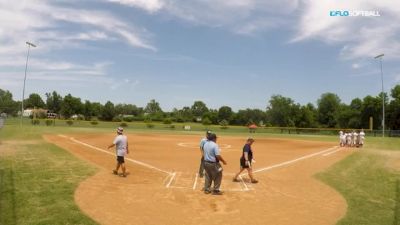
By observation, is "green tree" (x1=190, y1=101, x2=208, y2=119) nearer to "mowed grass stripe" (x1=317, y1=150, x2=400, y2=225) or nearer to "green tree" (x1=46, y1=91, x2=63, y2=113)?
"green tree" (x1=46, y1=91, x2=63, y2=113)

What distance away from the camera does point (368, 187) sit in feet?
49.1

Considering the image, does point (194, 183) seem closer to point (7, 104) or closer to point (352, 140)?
point (352, 140)

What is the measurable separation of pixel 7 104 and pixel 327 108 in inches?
4064

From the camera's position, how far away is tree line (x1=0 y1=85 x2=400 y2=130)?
8831 centimetres

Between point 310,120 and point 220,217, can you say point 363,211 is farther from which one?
point 310,120

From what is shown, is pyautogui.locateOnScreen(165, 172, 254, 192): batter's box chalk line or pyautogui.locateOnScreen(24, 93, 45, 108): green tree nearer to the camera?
pyautogui.locateOnScreen(165, 172, 254, 192): batter's box chalk line

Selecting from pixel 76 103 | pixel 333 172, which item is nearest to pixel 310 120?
pixel 76 103

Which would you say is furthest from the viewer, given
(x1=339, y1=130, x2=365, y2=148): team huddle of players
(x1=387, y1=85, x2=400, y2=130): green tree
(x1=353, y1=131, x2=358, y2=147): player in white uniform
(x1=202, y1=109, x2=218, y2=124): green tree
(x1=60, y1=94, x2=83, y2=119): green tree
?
(x1=202, y1=109, x2=218, y2=124): green tree

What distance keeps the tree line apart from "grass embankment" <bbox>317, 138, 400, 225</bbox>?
2690 inches

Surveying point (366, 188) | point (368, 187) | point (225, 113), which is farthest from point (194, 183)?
point (225, 113)

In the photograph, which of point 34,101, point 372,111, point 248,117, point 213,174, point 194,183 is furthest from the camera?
point 248,117

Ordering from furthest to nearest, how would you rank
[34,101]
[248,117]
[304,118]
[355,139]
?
[248,117] → [34,101] → [304,118] → [355,139]

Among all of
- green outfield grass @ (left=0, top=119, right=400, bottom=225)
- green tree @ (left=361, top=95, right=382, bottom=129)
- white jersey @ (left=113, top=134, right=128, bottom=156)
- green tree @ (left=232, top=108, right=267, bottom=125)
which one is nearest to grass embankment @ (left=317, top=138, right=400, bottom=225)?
green outfield grass @ (left=0, top=119, right=400, bottom=225)

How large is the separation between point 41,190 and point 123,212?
11.4ft
